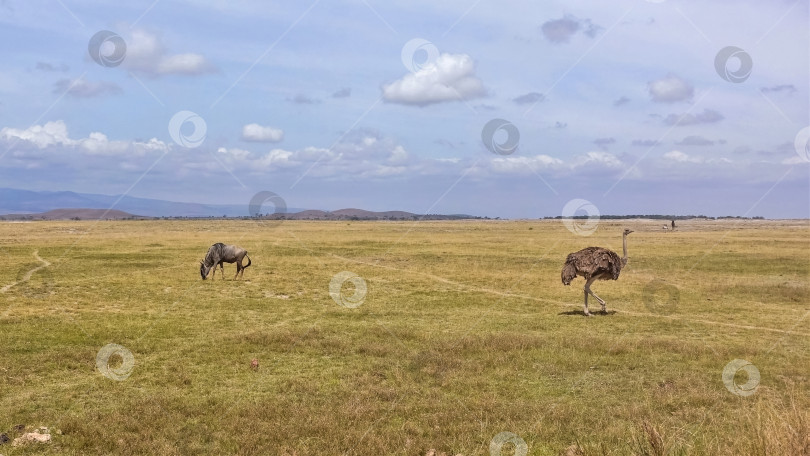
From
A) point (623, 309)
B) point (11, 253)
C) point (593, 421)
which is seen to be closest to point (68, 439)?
point (593, 421)

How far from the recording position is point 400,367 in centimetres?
1614

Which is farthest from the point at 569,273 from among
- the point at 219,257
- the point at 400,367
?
the point at 219,257

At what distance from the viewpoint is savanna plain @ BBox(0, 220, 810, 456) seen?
10781mm

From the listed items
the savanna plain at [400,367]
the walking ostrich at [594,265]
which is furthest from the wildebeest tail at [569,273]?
the savanna plain at [400,367]

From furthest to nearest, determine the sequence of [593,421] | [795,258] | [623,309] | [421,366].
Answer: [795,258] < [623,309] < [421,366] < [593,421]

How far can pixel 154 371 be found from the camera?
15.5 m

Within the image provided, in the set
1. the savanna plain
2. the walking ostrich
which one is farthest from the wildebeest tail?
the savanna plain

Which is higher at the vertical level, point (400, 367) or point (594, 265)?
point (594, 265)

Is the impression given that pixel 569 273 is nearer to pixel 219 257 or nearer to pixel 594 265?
pixel 594 265

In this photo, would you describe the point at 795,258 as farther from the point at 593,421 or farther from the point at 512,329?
the point at 593,421

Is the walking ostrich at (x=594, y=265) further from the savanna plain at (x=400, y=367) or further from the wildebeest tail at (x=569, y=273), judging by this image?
the savanna plain at (x=400, y=367)

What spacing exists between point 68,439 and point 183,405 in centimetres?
245

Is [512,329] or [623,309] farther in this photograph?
[623,309]

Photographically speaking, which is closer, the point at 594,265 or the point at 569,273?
the point at 594,265
